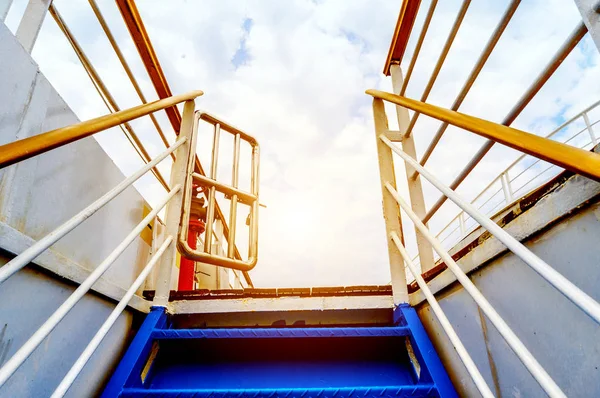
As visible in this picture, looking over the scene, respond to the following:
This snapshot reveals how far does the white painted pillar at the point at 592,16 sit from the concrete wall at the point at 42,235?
3.64 ft

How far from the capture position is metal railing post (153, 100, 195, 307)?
1.30 metres

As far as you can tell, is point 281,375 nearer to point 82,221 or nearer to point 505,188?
point 82,221

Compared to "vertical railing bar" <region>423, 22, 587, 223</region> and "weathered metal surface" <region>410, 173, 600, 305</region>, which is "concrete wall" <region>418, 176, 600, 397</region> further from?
"vertical railing bar" <region>423, 22, 587, 223</region>

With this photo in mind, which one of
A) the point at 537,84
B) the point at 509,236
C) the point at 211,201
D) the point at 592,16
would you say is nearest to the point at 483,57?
the point at 537,84

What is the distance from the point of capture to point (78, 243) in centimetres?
112

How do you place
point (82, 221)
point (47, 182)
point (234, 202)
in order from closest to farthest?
point (82, 221) → point (47, 182) → point (234, 202)

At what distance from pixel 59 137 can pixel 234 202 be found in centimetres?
124

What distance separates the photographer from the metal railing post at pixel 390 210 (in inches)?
50.4

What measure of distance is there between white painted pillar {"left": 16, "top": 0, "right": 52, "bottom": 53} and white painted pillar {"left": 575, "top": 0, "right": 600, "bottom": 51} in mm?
1245

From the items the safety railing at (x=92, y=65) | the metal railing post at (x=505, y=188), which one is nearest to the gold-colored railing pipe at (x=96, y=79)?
the safety railing at (x=92, y=65)

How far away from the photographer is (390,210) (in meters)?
1.38

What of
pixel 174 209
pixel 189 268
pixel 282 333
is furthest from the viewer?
pixel 189 268

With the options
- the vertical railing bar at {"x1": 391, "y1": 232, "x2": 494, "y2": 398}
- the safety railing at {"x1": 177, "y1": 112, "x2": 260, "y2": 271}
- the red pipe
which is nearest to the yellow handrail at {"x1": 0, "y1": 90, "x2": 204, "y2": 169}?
the safety railing at {"x1": 177, "y1": 112, "x2": 260, "y2": 271}

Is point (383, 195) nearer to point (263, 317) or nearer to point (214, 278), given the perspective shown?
point (263, 317)
